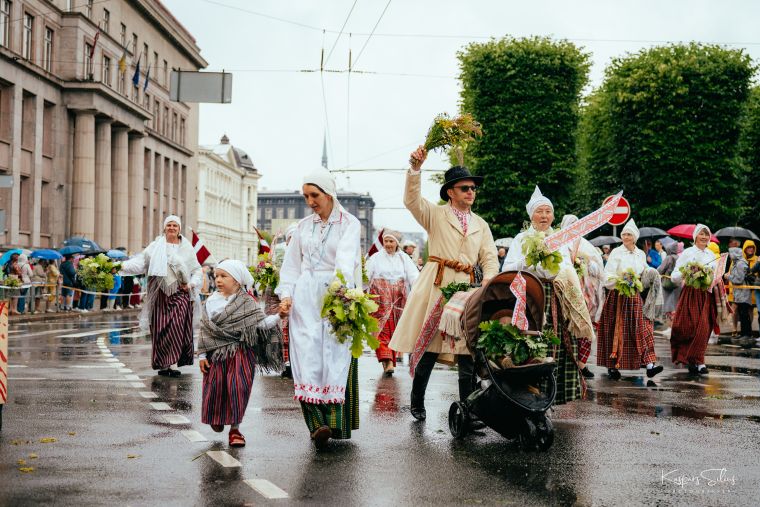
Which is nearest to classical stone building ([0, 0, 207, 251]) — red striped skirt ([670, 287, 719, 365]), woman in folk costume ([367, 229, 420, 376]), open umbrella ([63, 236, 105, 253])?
open umbrella ([63, 236, 105, 253])

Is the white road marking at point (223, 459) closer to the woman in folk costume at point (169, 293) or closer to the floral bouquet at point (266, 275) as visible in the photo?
the woman in folk costume at point (169, 293)

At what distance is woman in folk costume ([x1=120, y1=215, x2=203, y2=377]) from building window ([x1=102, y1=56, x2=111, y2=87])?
4384 centimetres

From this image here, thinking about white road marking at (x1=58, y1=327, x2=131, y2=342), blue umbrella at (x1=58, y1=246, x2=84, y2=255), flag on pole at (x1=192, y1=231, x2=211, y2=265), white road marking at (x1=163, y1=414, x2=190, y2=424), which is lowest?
white road marking at (x1=163, y1=414, x2=190, y2=424)

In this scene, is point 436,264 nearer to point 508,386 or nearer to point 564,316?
point 564,316

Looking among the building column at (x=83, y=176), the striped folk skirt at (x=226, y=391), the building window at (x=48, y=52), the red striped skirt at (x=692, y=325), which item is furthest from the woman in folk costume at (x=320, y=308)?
the building column at (x=83, y=176)

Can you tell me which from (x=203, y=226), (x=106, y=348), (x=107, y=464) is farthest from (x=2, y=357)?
(x=203, y=226)

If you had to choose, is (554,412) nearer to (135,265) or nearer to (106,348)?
(135,265)

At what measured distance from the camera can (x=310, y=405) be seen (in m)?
7.89

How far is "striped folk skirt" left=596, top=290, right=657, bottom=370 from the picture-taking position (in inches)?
551

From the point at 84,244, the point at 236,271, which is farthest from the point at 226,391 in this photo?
the point at 84,244

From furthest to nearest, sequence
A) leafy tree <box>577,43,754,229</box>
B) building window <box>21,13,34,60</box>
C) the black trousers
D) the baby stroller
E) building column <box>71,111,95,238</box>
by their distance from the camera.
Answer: building column <box>71,111,95,238</box> < building window <box>21,13,34,60</box> < leafy tree <box>577,43,754,229</box> < the black trousers < the baby stroller

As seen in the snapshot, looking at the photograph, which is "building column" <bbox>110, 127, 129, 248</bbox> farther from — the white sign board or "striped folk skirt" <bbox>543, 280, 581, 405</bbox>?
"striped folk skirt" <bbox>543, 280, 581, 405</bbox>

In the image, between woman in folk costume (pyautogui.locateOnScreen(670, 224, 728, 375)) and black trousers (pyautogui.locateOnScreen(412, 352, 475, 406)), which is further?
woman in folk costume (pyautogui.locateOnScreen(670, 224, 728, 375))

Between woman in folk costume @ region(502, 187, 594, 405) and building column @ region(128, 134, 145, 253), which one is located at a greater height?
building column @ region(128, 134, 145, 253)
